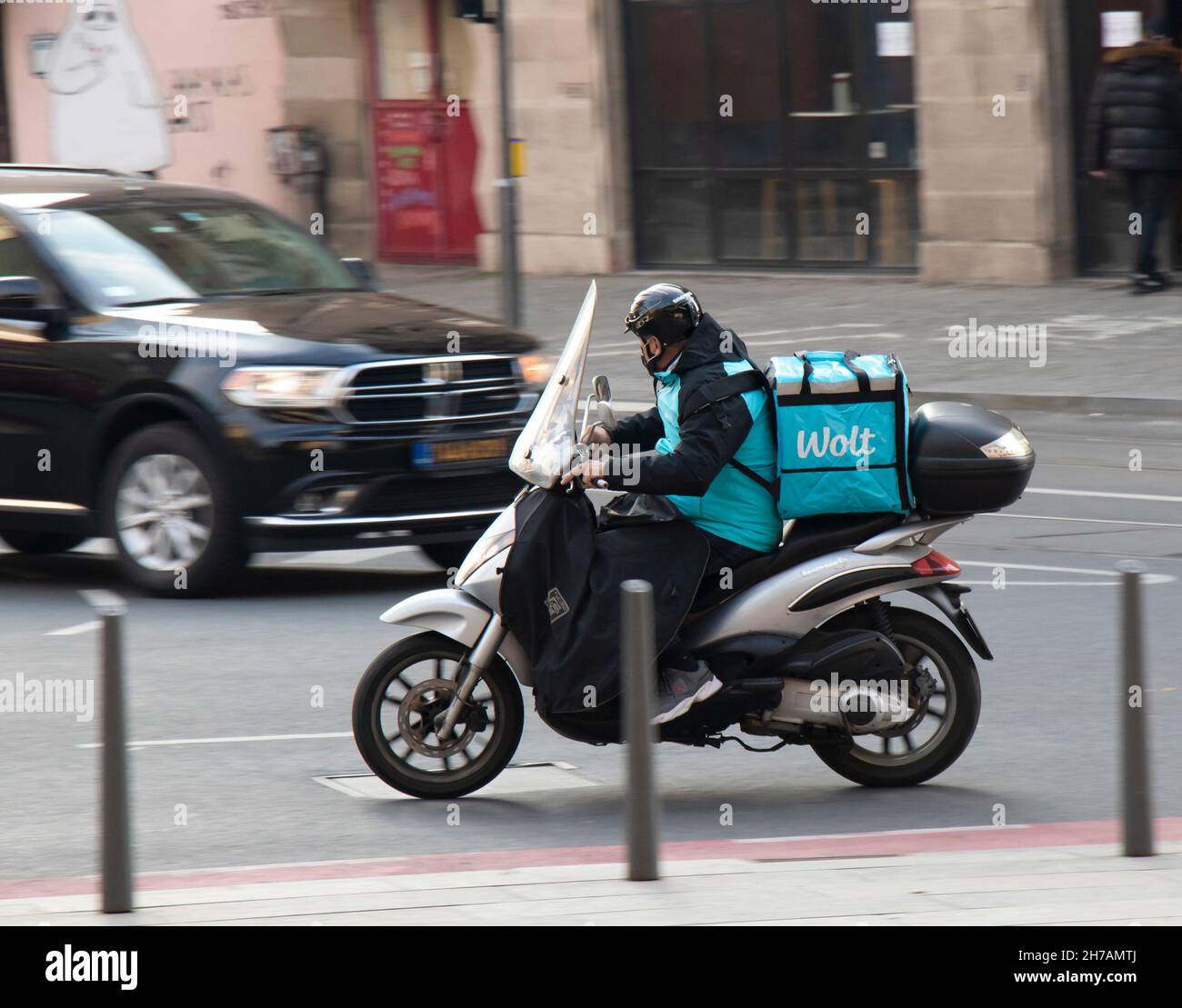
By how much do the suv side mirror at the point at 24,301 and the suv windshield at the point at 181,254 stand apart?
0.21 m

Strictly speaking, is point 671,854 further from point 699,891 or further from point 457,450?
point 457,450

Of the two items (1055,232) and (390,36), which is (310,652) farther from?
(390,36)

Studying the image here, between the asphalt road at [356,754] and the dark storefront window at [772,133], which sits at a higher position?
the dark storefront window at [772,133]

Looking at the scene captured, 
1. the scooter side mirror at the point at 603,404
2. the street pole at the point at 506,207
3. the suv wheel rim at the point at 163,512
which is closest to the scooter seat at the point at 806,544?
the scooter side mirror at the point at 603,404

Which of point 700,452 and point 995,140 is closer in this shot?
point 700,452

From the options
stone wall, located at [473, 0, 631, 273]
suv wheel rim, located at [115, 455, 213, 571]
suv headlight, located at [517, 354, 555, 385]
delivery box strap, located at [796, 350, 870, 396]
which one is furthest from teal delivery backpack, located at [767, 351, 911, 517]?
stone wall, located at [473, 0, 631, 273]

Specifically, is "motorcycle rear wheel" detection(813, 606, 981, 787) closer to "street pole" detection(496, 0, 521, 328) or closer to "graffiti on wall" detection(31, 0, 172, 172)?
"street pole" detection(496, 0, 521, 328)

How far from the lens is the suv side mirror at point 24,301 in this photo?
10.3 m

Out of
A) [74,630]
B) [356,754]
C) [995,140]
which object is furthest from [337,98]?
[356,754]

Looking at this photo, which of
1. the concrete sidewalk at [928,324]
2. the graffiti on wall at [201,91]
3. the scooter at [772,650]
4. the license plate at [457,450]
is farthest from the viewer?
the graffiti on wall at [201,91]

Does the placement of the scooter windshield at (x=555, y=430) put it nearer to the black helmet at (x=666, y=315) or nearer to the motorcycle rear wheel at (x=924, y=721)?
the black helmet at (x=666, y=315)

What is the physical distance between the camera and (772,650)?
6719mm

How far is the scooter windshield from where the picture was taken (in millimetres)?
6586

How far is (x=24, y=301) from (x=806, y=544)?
16.2 feet
